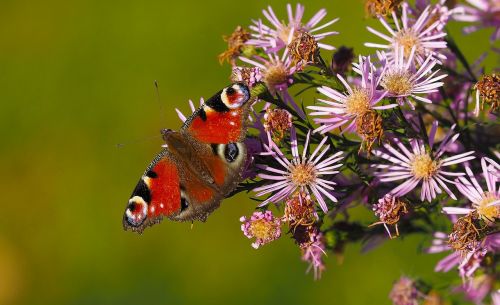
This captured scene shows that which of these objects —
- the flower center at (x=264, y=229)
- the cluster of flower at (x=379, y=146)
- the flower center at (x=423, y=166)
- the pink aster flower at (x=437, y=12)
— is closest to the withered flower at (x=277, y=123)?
the cluster of flower at (x=379, y=146)

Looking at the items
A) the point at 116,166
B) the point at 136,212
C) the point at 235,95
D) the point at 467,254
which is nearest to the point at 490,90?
the point at 467,254

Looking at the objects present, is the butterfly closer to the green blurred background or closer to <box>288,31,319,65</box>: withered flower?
<box>288,31,319,65</box>: withered flower

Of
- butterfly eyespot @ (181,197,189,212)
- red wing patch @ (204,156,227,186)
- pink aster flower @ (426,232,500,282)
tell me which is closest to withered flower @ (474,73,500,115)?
pink aster flower @ (426,232,500,282)

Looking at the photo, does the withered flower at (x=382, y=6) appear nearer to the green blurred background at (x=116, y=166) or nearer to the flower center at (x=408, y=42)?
the flower center at (x=408, y=42)

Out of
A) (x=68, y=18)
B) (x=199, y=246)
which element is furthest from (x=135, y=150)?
(x=68, y=18)

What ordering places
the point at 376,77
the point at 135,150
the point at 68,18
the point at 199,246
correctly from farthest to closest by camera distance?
the point at 68,18 → the point at 135,150 → the point at 199,246 → the point at 376,77

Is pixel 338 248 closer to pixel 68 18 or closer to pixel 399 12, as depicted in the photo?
pixel 399 12

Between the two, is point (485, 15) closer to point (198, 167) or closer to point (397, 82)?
point (397, 82)
